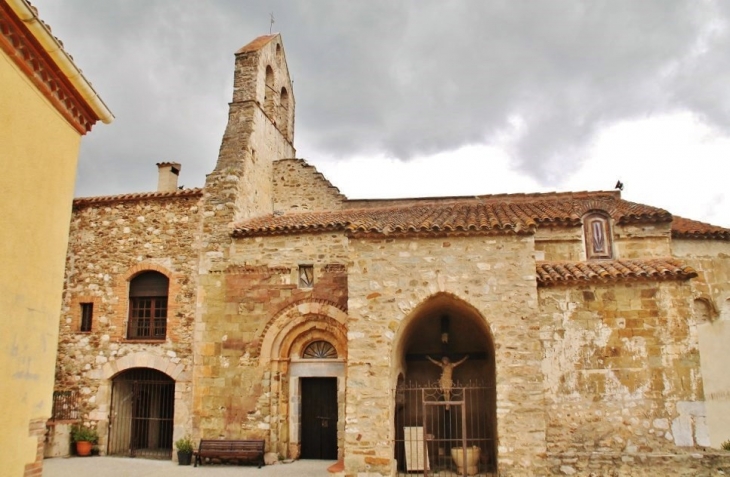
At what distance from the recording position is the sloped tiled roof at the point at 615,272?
1098 cm

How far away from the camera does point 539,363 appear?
10.3m

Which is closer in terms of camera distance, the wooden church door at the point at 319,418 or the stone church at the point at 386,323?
the stone church at the point at 386,323

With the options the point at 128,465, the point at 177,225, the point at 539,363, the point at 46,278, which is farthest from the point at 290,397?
the point at 46,278

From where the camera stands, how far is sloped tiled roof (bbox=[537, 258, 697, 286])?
10977 millimetres

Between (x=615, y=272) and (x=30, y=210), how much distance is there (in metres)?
9.55

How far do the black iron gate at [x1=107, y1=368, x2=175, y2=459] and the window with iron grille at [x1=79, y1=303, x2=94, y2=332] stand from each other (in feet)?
5.02

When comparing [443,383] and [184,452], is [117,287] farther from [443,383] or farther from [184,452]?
[443,383]

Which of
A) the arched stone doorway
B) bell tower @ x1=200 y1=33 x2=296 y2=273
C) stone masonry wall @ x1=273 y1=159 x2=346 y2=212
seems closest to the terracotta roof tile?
bell tower @ x1=200 y1=33 x2=296 y2=273

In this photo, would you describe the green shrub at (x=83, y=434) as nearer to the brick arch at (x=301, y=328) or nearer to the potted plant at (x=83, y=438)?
the potted plant at (x=83, y=438)

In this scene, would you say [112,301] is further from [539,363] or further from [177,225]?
[539,363]

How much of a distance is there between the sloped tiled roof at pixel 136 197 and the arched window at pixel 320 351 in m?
4.71

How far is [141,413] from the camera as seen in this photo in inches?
596

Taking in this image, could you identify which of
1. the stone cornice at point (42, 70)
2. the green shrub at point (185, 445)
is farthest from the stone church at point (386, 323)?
the stone cornice at point (42, 70)

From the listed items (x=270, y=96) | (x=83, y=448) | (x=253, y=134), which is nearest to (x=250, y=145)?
(x=253, y=134)
